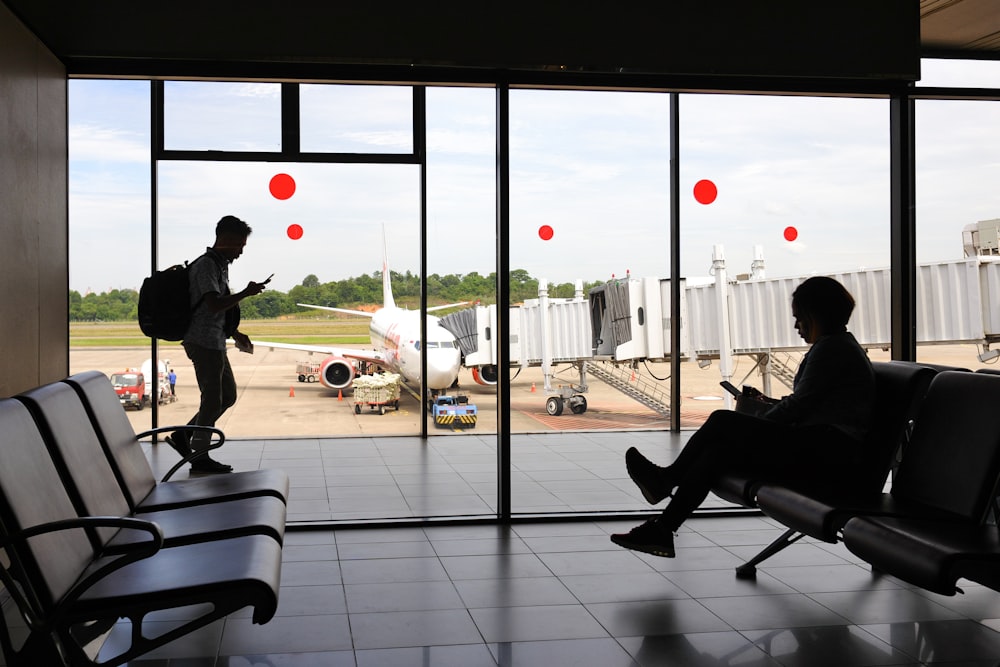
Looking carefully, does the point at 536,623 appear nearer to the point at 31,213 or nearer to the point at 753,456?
the point at 753,456

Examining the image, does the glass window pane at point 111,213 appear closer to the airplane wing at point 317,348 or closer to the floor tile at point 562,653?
the airplane wing at point 317,348

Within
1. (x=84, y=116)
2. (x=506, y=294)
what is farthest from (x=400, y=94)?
(x=84, y=116)

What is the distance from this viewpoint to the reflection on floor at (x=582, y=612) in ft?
8.14

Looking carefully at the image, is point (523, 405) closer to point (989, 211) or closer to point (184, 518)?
point (989, 211)

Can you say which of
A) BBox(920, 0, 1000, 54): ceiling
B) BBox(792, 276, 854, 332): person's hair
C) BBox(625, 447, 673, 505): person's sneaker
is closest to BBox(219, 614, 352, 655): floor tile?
BBox(625, 447, 673, 505): person's sneaker

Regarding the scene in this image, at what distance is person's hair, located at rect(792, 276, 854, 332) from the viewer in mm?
3236

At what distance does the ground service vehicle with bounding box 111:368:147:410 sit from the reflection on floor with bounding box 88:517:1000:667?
3.79 metres

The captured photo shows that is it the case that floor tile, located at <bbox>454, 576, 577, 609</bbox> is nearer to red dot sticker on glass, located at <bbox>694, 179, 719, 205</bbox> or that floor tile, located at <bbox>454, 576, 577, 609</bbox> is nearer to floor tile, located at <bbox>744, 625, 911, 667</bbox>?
floor tile, located at <bbox>744, 625, 911, 667</bbox>

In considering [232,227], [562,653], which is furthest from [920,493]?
[232,227]

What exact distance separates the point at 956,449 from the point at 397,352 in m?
8.60

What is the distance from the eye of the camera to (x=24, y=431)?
6.55 ft

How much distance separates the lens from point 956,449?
2.72 metres

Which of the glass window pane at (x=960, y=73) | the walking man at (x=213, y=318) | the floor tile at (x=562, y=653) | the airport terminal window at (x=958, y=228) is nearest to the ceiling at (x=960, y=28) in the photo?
the glass window pane at (x=960, y=73)

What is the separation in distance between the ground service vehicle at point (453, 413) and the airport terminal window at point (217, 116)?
2816 millimetres
